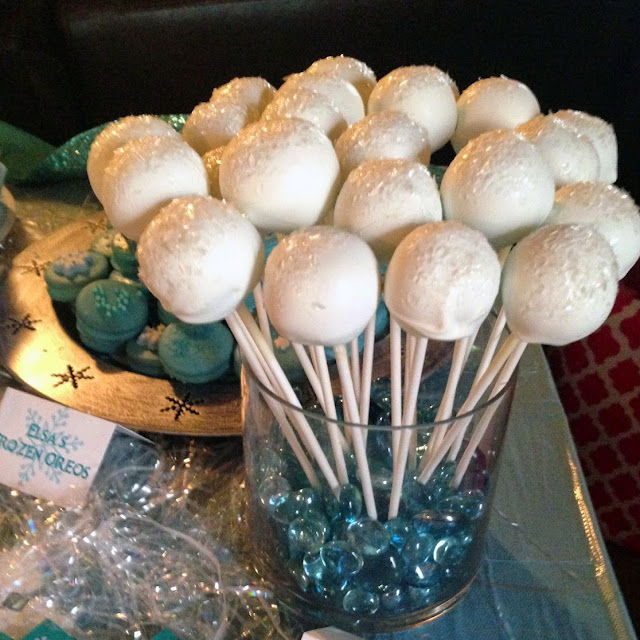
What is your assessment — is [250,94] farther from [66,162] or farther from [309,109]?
[66,162]

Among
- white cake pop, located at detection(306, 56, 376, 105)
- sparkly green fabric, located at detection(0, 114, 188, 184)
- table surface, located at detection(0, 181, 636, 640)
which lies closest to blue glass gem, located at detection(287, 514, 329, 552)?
table surface, located at detection(0, 181, 636, 640)

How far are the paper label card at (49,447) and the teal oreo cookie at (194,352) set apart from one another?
0.11m

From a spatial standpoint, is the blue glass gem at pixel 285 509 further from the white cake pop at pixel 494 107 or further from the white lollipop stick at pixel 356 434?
the white cake pop at pixel 494 107

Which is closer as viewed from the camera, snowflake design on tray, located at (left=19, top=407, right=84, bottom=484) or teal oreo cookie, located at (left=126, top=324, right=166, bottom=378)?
snowflake design on tray, located at (left=19, top=407, right=84, bottom=484)

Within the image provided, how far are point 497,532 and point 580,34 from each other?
1270mm

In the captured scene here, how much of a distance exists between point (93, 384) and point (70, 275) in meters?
0.18

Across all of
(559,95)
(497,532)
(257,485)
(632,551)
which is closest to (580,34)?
(559,95)

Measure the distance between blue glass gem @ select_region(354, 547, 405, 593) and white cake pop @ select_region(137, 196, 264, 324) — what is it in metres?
0.22

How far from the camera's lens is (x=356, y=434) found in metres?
0.41

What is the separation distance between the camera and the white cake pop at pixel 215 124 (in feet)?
1.44

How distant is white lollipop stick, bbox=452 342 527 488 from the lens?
1.33 feet

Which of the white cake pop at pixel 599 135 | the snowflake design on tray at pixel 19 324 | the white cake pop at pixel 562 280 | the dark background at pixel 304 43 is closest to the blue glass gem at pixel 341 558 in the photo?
the white cake pop at pixel 562 280

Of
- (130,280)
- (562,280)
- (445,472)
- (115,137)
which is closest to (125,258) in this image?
(130,280)

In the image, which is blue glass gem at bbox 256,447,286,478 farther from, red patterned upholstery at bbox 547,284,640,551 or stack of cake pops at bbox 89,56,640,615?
red patterned upholstery at bbox 547,284,640,551
